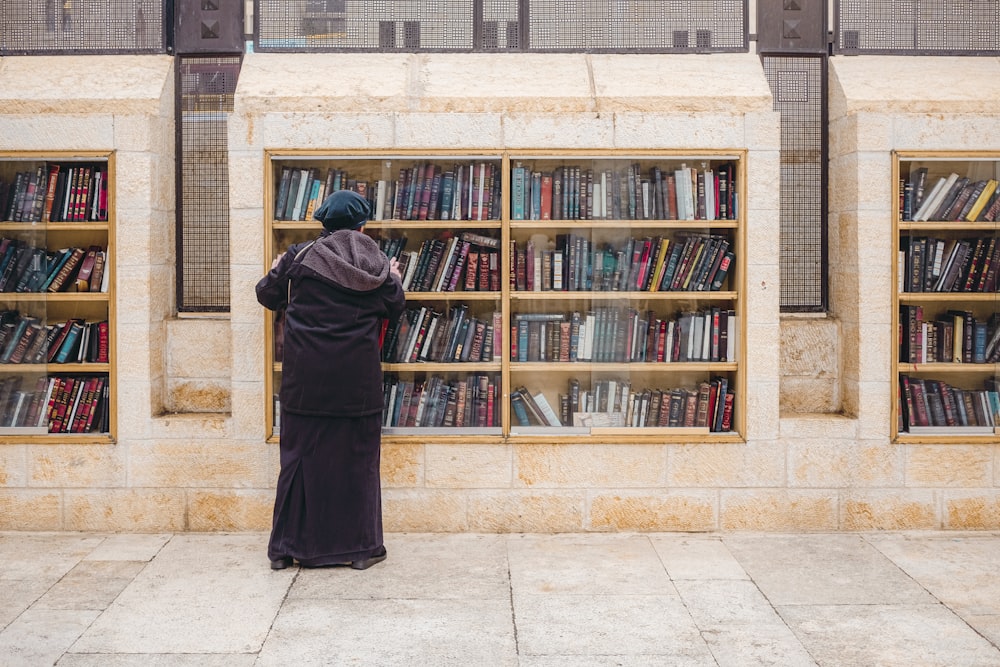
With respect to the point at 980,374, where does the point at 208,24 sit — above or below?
above

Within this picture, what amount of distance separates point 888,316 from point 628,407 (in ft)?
4.80

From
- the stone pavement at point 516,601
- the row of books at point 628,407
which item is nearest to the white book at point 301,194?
the row of books at point 628,407

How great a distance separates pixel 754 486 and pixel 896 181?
1768mm

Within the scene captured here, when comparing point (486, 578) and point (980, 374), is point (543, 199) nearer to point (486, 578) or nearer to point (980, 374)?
point (486, 578)

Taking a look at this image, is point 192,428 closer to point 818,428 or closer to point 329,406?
point 329,406

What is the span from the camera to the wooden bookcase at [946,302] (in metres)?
5.95

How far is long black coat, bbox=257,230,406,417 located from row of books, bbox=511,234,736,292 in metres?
0.92

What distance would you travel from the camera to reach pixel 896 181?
587 centimetres

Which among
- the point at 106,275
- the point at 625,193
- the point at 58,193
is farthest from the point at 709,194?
the point at 58,193

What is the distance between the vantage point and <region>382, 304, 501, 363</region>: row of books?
235 inches

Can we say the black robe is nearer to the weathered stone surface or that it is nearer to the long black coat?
the long black coat

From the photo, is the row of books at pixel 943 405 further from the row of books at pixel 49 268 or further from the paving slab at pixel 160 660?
the row of books at pixel 49 268

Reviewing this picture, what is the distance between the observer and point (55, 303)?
19.8 ft

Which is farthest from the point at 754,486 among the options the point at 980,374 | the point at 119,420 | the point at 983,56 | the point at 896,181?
the point at 119,420
